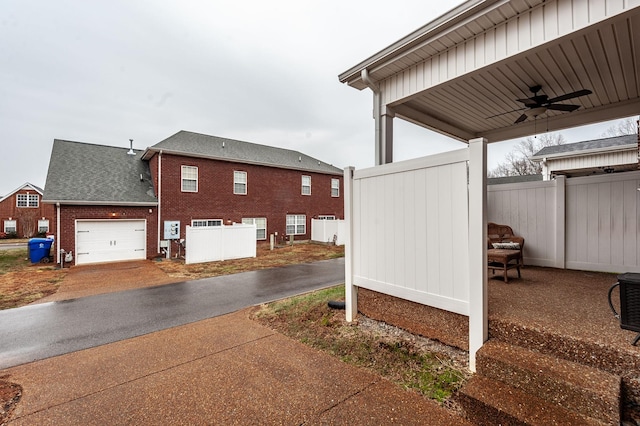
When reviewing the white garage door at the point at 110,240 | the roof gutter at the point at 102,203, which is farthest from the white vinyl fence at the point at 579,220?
the white garage door at the point at 110,240

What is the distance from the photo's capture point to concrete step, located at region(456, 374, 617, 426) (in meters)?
1.72

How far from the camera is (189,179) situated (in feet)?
44.4

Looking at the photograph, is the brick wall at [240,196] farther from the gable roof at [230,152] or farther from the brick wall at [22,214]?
the brick wall at [22,214]

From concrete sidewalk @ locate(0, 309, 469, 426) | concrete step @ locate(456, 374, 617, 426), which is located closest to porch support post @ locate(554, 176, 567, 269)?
concrete step @ locate(456, 374, 617, 426)

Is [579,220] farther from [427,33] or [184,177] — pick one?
[184,177]

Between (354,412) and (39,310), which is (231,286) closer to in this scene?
(39,310)

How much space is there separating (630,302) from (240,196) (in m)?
14.9

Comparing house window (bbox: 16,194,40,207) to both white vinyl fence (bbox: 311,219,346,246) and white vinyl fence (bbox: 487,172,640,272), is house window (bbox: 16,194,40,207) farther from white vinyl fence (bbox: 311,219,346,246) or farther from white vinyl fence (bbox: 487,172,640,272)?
white vinyl fence (bbox: 487,172,640,272)

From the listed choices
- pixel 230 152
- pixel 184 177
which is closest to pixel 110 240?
pixel 184 177

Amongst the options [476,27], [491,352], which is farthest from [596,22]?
[491,352]

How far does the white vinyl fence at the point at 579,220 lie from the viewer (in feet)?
13.9

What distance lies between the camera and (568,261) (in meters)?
4.80

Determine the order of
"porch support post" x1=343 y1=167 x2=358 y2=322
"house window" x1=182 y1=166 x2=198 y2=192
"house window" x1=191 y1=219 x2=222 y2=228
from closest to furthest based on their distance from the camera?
"porch support post" x1=343 y1=167 x2=358 y2=322 → "house window" x1=182 y1=166 x2=198 y2=192 → "house window" x1=191 y1=219 x2=222 y2=228

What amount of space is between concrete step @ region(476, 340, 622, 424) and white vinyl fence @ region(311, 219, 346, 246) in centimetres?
1417
